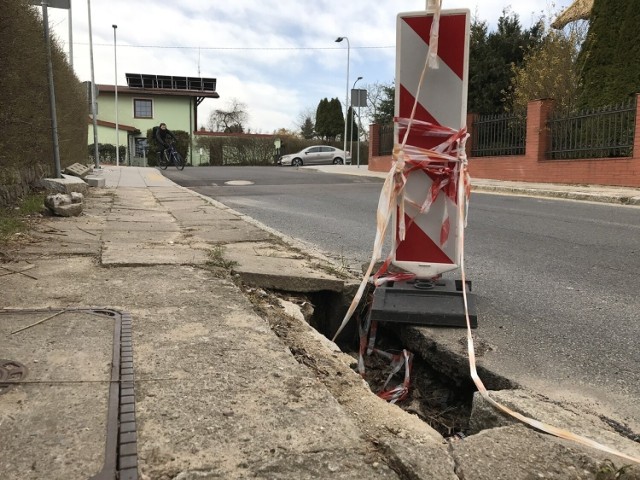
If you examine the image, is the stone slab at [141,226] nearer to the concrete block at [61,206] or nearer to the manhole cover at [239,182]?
the concrete block at [61,206]

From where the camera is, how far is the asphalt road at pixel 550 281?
256cm

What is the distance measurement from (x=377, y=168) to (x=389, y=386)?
72.2 ft

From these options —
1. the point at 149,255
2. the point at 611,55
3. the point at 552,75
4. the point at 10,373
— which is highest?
the point at 552,75

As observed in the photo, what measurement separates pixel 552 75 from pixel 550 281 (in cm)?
1804

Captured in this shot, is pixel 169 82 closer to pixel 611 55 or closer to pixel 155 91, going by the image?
pixel 155 91

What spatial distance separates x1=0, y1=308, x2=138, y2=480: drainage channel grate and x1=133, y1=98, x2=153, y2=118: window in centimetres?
4483

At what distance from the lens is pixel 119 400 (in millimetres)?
1917

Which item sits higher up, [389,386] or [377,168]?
[377,168]

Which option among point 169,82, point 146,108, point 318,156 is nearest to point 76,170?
point 318,156

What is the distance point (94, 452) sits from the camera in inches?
63.2

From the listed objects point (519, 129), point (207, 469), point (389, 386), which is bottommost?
point (389, 386)

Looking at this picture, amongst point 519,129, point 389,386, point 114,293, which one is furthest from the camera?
point 519,129

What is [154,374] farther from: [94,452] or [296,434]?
[296,434]

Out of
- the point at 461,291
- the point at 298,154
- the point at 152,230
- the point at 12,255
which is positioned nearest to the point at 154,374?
the point at 461,291
